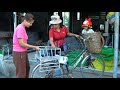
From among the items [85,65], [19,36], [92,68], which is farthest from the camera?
[92,68]

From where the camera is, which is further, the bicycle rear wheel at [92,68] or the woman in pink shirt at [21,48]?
the bicycle rear wheel at [92,68]

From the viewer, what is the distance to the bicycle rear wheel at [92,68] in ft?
18.1

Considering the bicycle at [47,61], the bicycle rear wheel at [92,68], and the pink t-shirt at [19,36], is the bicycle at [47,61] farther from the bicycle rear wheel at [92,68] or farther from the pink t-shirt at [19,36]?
the bicycle rear wheel at [92,68]

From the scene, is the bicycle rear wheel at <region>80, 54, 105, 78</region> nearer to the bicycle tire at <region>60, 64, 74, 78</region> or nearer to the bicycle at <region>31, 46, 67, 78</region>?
the bicycle tire at <region>60, 64, 74, 78</region>

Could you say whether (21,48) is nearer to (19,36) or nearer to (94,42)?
(19,36)

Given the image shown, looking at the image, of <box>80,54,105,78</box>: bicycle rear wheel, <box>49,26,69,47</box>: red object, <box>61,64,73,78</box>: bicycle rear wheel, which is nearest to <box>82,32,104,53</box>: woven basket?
<box>80,54,105,78</box>: bicycle rear wheel

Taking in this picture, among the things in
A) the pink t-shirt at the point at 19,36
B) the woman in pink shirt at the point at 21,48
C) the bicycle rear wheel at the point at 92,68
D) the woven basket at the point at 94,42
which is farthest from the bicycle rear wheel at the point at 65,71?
the pink t-shirt at the point at 19,36

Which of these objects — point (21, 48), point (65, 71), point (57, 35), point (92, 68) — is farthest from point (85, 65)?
point (21, 48)

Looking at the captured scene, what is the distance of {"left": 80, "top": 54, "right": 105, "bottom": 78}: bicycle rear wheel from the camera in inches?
217

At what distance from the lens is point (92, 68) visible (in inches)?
234

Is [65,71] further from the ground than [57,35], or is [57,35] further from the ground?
[57,35]
